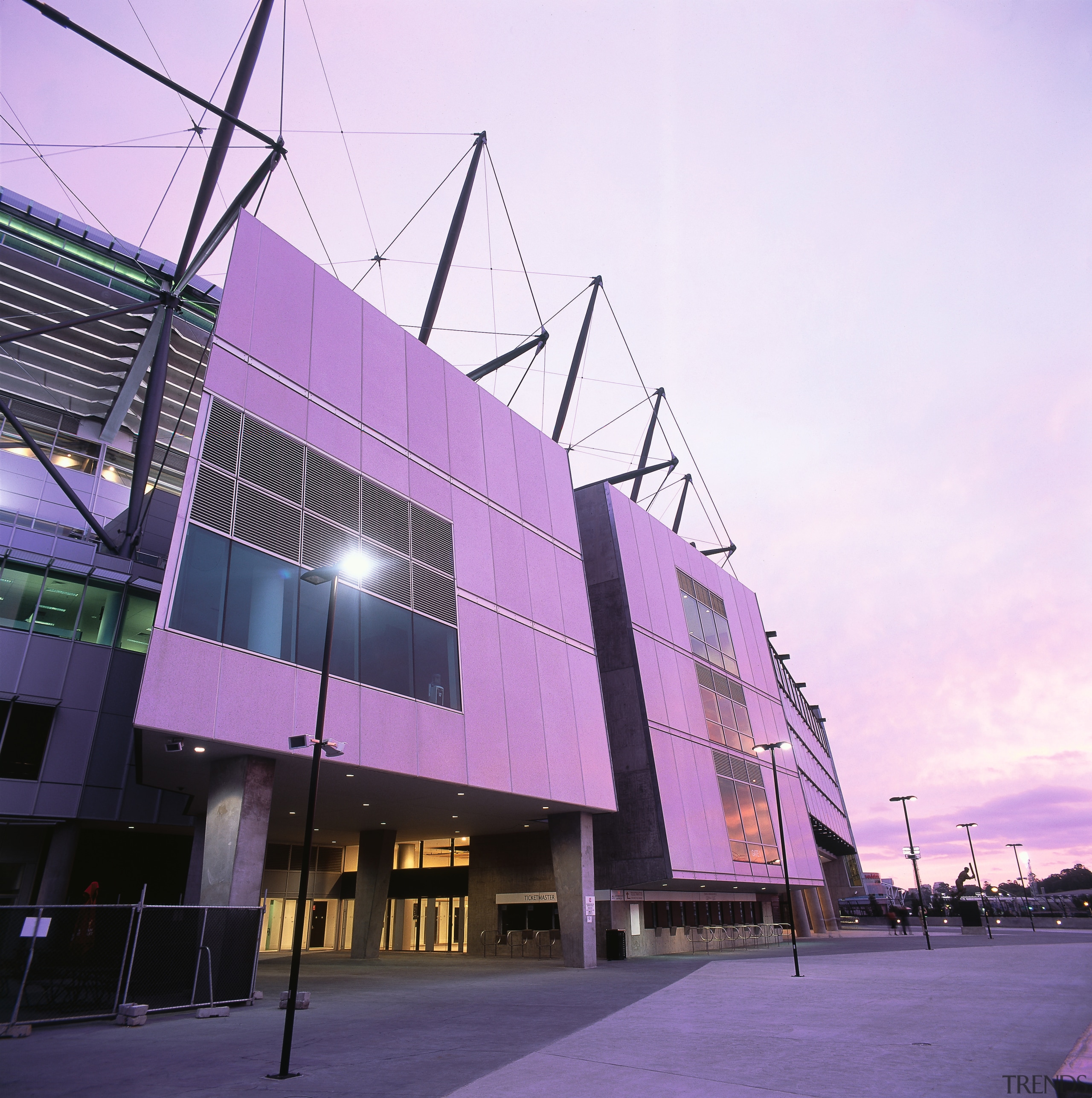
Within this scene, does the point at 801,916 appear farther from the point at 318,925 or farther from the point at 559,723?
the point at 559,723

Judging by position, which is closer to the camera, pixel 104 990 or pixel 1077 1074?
pixel 1077 1074

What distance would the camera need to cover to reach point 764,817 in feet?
138

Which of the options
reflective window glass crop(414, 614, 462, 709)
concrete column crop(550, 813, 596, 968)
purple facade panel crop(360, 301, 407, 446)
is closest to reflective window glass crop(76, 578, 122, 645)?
purple facade panel crop(360, 301, 407, 446)

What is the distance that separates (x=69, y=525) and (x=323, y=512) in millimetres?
21457

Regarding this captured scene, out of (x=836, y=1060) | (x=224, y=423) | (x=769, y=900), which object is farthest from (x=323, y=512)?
(x=769, y=900)

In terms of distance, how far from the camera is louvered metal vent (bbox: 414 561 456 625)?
24.5 meters

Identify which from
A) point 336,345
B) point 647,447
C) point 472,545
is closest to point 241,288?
point 336,345

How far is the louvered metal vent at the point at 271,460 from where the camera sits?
20672mm

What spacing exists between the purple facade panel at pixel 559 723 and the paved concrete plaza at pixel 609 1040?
6.56 m

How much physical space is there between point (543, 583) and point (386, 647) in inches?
397

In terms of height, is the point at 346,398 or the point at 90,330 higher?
the point at 90,330

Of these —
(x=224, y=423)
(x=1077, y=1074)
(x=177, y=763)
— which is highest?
(x=224, y=423)

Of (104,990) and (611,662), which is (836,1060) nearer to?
(104,990)

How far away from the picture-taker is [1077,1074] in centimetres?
615
